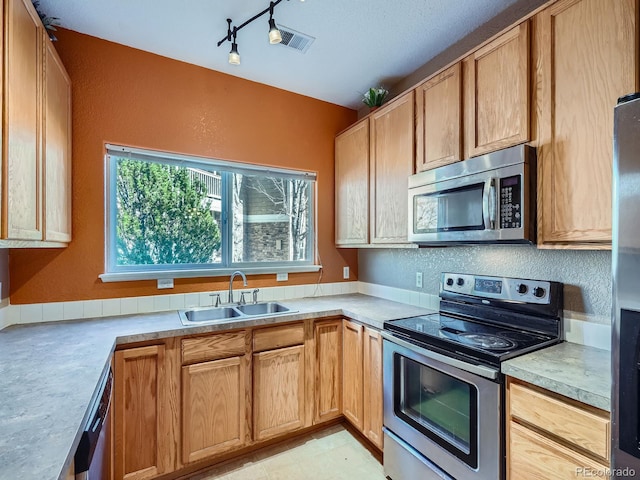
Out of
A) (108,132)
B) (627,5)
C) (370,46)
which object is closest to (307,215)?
(370,46)

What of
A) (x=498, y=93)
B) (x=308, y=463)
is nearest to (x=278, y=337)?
(x=308, y=463)

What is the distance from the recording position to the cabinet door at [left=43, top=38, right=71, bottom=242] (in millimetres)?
1607

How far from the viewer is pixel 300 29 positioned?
2021 millimetres

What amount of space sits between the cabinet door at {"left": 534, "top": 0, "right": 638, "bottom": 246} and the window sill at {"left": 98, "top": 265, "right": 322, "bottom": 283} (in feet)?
6.17

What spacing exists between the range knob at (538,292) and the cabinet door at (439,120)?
0.82 m

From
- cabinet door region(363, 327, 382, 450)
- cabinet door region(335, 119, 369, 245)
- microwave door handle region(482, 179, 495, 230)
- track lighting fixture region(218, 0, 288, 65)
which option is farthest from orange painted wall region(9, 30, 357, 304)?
microwave door handle region(482, 179, 495, 230)

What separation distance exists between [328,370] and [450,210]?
1.45 metres

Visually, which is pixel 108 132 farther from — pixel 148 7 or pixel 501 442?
pixel 501 442

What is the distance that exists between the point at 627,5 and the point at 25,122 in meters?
2.46

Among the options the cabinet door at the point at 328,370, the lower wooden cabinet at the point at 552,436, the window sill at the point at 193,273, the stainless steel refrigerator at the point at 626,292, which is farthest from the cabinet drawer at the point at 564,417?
the window sill at the point at 193,273

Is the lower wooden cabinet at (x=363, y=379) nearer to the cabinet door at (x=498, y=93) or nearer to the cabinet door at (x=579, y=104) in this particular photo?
the cabinet door at (x=579, y=104)

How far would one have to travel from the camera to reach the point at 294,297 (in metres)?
2.85

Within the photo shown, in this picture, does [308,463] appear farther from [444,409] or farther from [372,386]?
[444,409]

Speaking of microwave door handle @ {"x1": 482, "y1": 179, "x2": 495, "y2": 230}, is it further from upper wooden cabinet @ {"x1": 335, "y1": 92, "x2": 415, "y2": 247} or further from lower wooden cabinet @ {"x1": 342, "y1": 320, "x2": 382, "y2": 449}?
lower wooden cabinet @ {"x1": 342, "y1": 320, "x2": 382, "y2": 449}
